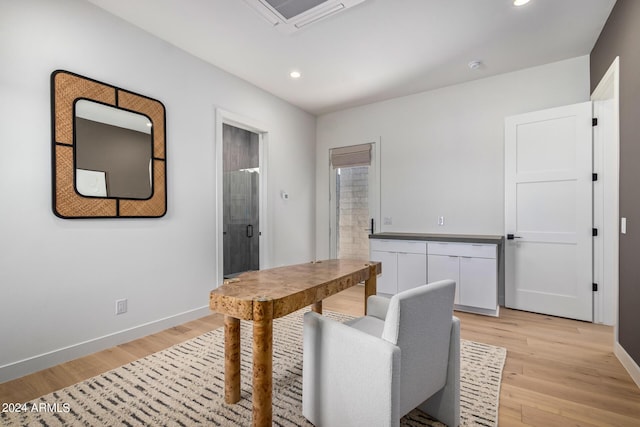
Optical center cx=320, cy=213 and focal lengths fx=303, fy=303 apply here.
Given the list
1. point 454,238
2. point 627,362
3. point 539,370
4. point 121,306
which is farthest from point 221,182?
point 627,362

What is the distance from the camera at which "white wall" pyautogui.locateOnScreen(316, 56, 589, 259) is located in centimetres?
354

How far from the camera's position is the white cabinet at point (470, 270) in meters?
3.30

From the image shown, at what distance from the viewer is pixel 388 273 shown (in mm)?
3965

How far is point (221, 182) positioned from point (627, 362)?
3.91 metres

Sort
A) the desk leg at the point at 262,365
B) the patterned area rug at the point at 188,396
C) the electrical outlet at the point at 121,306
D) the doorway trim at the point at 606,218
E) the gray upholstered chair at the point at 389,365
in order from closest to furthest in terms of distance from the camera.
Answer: the gray upholstered chair at the point at 389,365
the desk leg at the point at 262,365
the patterned area rug at the point at 188,396
the electrical outlet at the point at 121,306
the doorway trim at the point at 606,218

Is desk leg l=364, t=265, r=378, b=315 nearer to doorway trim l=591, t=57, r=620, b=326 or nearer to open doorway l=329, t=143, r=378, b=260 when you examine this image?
open doorway l=329, t=143, r=378, b=260

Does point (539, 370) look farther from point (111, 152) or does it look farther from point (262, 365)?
point (111, 152)

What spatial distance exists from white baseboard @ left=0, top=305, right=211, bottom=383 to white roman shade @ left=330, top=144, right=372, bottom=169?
10.1 feet

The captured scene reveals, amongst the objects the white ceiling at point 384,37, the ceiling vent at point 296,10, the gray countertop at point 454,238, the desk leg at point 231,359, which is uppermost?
the white ceiling at point 384,37

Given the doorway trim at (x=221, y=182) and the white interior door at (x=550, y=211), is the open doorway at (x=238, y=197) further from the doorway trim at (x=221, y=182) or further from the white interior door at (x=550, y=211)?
the white interior door at (x=550, y=211)

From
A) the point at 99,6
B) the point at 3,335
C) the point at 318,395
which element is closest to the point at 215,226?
→ the point at 3,335

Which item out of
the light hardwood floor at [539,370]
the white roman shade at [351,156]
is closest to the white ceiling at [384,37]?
A: the white roman shade at [351,156]

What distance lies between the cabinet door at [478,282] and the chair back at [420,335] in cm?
210

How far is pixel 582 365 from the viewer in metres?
2.28
